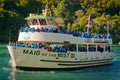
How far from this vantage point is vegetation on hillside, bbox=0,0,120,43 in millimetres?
124188

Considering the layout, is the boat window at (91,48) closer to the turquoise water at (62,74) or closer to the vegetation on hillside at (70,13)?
the turquoise water at (62,74)

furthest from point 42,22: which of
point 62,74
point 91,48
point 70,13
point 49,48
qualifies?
point 70,13

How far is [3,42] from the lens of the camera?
123 meters

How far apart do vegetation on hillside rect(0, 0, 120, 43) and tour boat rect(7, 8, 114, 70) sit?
72648 millimetres

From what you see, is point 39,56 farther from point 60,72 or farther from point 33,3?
point 33,3

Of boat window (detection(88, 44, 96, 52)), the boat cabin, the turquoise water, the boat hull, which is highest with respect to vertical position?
the boat cabin

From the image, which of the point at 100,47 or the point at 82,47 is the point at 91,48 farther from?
the point at 100,47

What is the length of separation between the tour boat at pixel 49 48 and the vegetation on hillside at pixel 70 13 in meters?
72.6

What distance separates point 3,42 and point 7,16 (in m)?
8.14

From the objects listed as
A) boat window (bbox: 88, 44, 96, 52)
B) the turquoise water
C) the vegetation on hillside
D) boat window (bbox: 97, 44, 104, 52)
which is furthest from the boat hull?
the vegetation on hillside

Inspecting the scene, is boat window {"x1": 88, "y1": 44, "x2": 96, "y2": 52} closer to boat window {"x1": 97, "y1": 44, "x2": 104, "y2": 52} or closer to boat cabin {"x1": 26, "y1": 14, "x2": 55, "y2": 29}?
boat window {"x1": 97, "y1": 44, "x2": 104, "y2": 52}

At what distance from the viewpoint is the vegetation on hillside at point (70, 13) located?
4889 inches

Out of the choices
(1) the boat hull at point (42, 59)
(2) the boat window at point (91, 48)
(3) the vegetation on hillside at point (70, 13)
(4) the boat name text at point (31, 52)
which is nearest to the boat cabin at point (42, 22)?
(1) the boat hull at point (42, 59)

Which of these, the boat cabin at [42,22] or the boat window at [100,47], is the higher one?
the boat cabin at [42,22]
